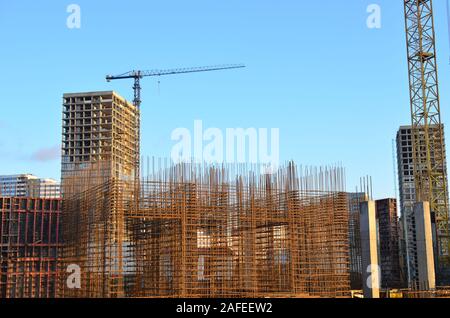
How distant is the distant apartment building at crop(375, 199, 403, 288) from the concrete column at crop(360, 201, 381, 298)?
1506 cm

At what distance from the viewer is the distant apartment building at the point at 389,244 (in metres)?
39.5

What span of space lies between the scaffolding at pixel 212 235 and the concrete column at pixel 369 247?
2.96 ft

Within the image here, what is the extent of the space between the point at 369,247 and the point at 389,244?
21.7m

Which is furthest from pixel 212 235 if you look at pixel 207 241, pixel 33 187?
pixel 33 187

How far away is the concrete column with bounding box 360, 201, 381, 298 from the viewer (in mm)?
21938

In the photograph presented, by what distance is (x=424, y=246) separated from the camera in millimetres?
25891

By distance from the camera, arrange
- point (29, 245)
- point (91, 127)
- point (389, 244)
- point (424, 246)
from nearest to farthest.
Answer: point (424, 246)
point (29, 245)
point (389, 244)
point (91, 127)

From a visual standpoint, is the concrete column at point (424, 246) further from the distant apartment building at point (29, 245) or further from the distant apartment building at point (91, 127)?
the distant apartment building at point (91, 127)

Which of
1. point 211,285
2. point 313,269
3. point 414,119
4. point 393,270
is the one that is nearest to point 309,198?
point 313,269

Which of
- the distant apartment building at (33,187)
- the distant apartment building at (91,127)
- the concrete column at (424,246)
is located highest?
the distant apartment building at (91,127)

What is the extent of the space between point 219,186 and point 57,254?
11.2 meters

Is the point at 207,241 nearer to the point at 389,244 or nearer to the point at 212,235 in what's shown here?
the point at 212,235

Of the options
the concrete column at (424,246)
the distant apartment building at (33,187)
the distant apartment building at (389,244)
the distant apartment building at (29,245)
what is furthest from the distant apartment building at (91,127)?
the concrete column at (424,246)
